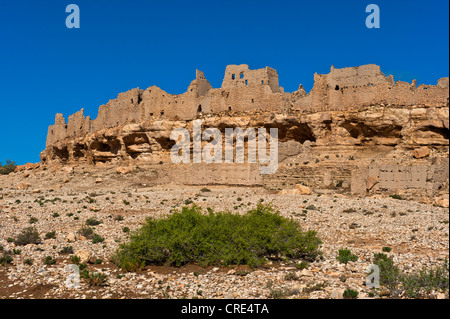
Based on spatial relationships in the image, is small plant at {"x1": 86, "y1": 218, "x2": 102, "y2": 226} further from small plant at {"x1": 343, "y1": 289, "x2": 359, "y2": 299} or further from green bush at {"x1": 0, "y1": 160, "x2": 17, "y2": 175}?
green bush at {"x1": 0, "y1": 160, "x2": 17, "y2": 175}

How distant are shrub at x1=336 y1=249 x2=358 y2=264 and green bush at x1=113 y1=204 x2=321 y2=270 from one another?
688 millimetres

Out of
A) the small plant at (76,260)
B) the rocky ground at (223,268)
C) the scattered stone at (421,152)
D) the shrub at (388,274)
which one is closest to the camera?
the shrub at (388,274)

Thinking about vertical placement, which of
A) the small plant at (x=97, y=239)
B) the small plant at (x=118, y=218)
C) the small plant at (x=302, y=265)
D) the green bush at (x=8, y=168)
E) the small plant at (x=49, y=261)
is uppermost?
the green bush at (x=8, y=168)

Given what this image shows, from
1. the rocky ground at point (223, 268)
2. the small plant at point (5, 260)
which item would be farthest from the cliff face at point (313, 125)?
the small plant at point (5, 260)

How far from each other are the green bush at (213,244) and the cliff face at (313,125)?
1060 cm


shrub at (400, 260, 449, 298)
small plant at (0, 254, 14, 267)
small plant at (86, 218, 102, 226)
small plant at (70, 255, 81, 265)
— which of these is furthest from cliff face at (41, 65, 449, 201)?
small plant at (0, 254, 14, 267)

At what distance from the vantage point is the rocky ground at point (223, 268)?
8039mm

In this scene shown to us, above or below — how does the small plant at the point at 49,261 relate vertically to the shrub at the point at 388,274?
below

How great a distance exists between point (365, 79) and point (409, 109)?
4.04 meters

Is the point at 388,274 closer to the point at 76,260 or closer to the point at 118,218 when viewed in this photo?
the point at 76,260

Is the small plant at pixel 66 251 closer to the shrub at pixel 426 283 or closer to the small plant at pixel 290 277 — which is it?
the small plant at pixel 290 277

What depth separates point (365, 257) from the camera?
962 centimetres
